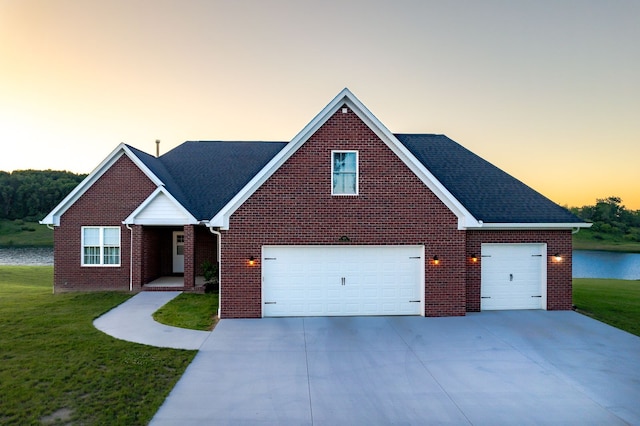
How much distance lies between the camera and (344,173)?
425 inches

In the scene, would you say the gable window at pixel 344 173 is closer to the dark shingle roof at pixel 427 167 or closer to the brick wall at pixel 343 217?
the brick wall at pixel 343 217

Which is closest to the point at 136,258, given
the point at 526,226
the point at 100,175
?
the point at 100,175

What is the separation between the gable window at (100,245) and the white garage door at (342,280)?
843 cm

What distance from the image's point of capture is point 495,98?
2117cm

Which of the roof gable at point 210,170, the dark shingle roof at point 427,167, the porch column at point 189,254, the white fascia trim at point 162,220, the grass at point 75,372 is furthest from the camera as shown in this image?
the roof gable at point 210,170

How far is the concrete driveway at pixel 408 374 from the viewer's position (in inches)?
207

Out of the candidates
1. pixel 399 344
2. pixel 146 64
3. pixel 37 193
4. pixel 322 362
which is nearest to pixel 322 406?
pixel 322 362

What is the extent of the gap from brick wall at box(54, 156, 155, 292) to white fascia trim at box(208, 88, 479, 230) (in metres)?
6.67

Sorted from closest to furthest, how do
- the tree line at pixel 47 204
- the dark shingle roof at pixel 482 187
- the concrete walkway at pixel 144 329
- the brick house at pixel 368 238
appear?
the concrete walkway at pixel 144 329 → the brick house at pixel 368 238 → the dark shingle roof at pixel 482 187 → the tree line at pixel 47 204

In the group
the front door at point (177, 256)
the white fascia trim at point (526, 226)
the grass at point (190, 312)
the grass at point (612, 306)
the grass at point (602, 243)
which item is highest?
the white fascia trim at point (526, 226)

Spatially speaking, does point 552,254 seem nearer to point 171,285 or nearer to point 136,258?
point 171,285

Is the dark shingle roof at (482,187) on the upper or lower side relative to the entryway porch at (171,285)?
upper

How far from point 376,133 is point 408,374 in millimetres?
7127

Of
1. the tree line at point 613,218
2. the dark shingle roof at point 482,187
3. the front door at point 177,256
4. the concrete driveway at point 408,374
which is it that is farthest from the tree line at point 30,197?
the tree line at point 613,218
